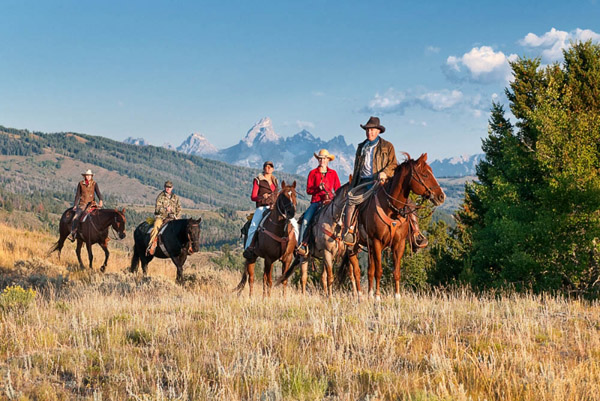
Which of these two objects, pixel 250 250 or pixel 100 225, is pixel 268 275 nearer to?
pixel 250 250

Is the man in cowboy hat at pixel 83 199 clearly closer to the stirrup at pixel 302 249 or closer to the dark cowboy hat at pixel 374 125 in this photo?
the stirrup at pixel 302 249

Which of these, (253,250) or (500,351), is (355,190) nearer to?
(253,250)

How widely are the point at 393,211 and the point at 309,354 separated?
17.1ft

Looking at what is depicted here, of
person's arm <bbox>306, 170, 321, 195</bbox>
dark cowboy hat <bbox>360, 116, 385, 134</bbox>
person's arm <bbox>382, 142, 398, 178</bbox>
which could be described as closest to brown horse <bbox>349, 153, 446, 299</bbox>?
person's arm <bbox>382, 142, 398, 178</bbox>

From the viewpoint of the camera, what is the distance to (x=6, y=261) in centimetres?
1986

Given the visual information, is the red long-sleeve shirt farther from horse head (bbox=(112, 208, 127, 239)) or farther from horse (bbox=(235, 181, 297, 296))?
horse head (bbox=(112, 208, 127, 239))

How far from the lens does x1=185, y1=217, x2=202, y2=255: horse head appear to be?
15.8m

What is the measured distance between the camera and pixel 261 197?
1256 cm

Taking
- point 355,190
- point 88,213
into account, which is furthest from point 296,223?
point 88,213

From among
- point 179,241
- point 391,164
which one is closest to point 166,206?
point 179,241

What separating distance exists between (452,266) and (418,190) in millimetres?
19000

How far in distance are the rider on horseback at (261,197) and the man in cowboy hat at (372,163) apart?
253cm

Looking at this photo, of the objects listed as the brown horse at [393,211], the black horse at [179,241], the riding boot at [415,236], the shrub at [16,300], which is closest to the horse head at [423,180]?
the brown horse at [393,211]

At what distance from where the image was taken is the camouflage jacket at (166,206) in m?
16.7
